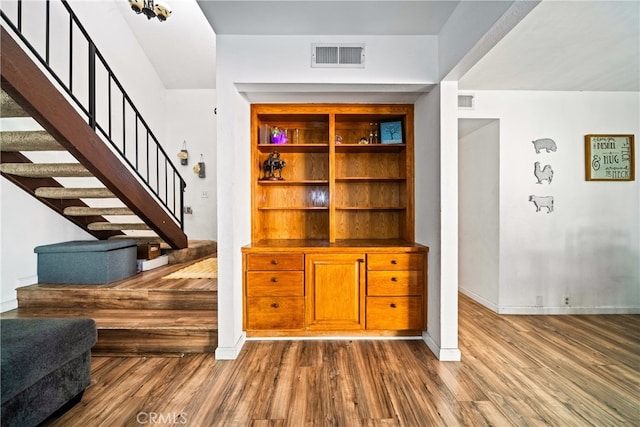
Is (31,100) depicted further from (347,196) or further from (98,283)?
(347,196)

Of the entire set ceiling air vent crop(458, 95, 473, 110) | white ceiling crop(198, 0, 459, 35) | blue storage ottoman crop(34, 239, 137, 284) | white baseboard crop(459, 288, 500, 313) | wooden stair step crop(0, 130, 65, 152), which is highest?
white ceiling crop(198, 0, 459, 35)

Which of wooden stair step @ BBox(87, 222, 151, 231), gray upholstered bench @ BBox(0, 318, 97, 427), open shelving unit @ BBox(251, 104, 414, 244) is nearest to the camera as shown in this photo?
gray upholstered bench @ BBox(0, 318, 97, 427)

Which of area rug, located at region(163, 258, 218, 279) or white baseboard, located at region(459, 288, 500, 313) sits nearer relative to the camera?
area rug, located at region(163, 258, 218, 279)

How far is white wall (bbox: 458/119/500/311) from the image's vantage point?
353 cm

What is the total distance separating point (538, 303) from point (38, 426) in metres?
4.55

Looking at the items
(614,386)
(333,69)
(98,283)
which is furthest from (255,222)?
(614,386)

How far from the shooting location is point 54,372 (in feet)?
5.41

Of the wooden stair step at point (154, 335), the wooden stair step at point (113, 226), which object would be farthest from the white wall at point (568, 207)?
the wooden stair step at point (113, 226)

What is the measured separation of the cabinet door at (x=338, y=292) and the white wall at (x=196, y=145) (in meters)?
3.50

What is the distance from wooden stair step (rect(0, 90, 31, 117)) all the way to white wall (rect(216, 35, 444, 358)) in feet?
4.47

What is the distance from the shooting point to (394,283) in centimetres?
271

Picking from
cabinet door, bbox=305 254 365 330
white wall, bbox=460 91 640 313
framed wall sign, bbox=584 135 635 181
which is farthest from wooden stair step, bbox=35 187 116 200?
framed wall sign, bbox=584 135 635 181

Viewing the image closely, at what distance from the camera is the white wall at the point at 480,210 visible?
3525 millimetres

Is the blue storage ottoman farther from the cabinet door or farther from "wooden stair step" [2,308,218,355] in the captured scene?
the cabinet door
